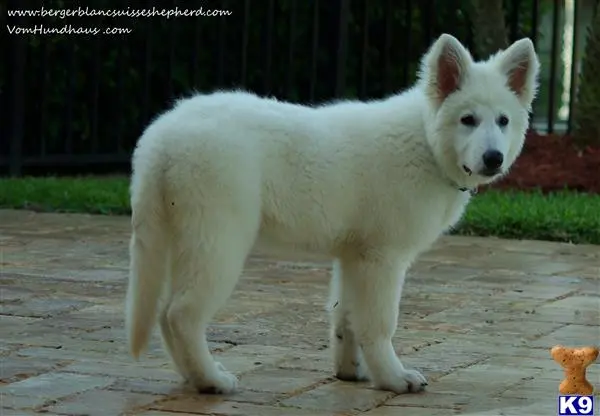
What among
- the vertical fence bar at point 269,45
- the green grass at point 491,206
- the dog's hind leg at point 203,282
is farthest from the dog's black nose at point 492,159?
the vertical fence bar at point 269,45

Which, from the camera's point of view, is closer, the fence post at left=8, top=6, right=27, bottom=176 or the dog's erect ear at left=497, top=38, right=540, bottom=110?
the dog's erect ear at left=497, top=38, right=540, bottom=110

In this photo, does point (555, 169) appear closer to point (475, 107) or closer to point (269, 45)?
point (269, 45)

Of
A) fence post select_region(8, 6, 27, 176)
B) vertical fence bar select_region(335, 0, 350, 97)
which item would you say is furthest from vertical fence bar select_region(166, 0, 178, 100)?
vertical fence bar select_region(335, 0, 350, 97)

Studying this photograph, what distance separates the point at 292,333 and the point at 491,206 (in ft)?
15.3

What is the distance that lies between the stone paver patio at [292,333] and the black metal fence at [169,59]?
3200mm

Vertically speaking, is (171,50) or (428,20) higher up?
(428,20)

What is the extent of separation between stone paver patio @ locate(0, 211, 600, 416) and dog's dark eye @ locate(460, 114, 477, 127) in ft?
3.15

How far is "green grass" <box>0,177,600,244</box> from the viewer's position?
31.0 feet

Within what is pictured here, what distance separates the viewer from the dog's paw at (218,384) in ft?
15.3

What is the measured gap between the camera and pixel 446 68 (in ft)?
16.5

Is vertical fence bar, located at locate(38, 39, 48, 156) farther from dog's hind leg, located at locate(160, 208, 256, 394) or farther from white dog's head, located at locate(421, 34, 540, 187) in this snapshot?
dog's hind leg, located at locate(160, 208, 256, 394)

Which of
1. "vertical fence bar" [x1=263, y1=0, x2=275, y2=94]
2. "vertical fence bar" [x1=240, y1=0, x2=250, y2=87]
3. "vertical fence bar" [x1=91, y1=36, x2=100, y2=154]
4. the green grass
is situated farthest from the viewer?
"vertical fence bar" [x1=263, y1=0, x2=275, y2=94]

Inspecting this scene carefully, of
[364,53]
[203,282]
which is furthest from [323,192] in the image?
[364,53]

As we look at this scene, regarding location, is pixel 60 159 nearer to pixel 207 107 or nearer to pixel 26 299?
pixel 26 299
